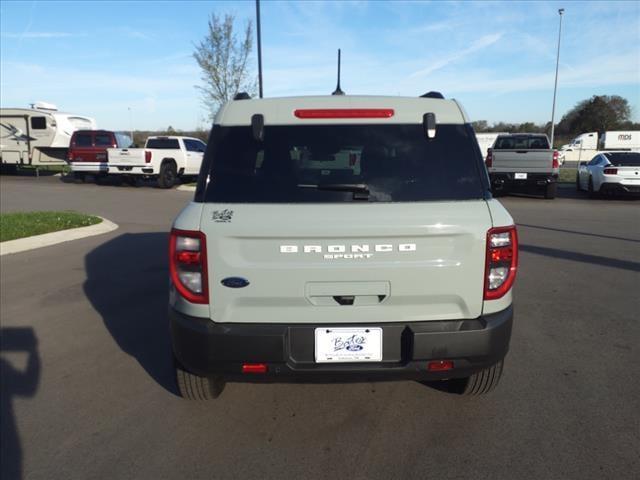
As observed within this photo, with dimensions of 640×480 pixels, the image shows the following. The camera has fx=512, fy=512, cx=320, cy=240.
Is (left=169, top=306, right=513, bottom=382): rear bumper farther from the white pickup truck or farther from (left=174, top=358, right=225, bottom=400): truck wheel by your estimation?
the white pickup truck

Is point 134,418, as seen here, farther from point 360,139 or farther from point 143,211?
point 143,211

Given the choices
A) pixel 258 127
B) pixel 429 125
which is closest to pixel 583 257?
pixel 429 125

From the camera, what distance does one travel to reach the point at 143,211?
13.6 metres

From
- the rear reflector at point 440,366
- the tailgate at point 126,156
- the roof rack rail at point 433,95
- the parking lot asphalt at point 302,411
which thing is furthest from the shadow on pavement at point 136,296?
the tailgate at point 126,156

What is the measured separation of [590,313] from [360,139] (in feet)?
12.1

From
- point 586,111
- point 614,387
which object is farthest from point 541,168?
point 586,111

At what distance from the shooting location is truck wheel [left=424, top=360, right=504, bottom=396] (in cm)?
333

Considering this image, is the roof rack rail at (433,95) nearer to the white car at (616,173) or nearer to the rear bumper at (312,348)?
the rear bumper at (312,348)

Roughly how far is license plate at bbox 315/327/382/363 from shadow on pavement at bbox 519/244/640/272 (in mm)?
5849

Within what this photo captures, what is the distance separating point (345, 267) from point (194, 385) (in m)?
1.37

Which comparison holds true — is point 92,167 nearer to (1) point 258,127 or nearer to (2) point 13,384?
(2) point 13,384

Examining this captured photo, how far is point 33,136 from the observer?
24.5 metres

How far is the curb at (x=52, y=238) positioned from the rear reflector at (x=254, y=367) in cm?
687

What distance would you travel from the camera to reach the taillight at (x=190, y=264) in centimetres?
278
